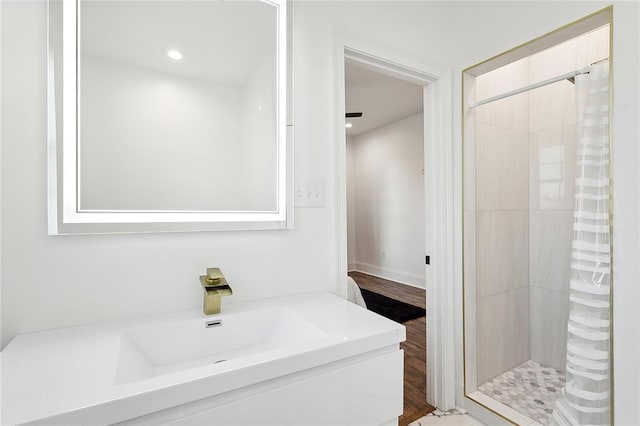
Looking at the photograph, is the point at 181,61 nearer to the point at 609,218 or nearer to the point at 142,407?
the point at 142,407

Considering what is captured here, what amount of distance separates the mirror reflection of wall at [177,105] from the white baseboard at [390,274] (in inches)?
148

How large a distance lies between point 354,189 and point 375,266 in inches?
60.3

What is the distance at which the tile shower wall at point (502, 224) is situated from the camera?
6.23ft

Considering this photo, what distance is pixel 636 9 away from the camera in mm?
1103

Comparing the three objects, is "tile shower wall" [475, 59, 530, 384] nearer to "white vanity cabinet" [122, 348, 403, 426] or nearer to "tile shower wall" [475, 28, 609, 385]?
"tile shower wall" [475, 28, 609, 385]

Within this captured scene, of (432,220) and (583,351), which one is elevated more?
(432,220)

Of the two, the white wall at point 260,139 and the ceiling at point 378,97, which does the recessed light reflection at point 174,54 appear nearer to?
the white wall at point 260,139

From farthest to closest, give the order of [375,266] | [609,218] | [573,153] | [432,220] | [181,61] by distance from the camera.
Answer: [375,266]
[573,153]
[432,220]
[609,218]
[181,61]

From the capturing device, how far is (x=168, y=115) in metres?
1.05

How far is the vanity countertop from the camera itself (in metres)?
0.54

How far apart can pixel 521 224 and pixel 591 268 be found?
3.11 ft

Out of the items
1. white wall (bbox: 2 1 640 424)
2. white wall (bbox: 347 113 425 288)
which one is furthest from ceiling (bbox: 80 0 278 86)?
white wall (bbox: 347 113 425 288)

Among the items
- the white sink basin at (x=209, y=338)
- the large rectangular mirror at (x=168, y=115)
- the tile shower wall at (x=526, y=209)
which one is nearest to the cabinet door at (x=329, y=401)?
the white sink basin at (x=209, y=338)

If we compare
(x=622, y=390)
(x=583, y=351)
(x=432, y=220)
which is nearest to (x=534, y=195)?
(x=432, y=220)
